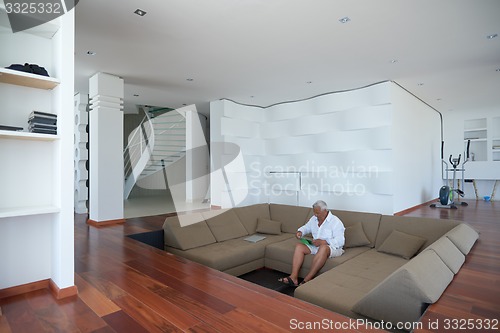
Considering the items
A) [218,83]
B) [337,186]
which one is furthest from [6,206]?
[337,186]

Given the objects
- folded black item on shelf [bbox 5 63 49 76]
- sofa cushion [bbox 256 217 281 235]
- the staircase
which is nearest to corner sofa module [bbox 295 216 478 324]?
sofa cushion [bbox 256 217 281 235]

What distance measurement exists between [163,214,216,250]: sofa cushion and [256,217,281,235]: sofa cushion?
0.91 metres

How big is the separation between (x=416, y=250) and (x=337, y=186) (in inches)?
142

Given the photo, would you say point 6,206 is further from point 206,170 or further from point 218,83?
point 206,170

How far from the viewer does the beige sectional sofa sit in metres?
2.10

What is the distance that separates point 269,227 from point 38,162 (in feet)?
11.5

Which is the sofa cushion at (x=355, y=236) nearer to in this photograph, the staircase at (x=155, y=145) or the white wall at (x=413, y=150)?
the white wall at (x=413, y=150)

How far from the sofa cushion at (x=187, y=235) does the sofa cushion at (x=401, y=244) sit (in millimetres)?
2504

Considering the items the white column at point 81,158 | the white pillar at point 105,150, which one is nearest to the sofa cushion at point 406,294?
the white pillar at point 105,150

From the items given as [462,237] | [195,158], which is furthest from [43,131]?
[195,158]

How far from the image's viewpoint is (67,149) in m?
2.19

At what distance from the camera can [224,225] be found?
15.5ft

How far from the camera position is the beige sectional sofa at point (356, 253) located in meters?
2.10
